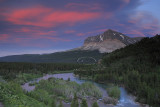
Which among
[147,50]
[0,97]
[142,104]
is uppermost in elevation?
[147,50]

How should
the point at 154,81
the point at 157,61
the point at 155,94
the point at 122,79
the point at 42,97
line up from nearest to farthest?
the point at 42,97
the point at 155,94
the point at 154,81
the point at 122,79
the point at 157,61

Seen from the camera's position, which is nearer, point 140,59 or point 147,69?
point 147,69

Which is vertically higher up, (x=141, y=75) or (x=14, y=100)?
(x=14, y=100)

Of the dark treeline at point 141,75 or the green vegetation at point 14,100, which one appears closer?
the green vegetation at point 14,100

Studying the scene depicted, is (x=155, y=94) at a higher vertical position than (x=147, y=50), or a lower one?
lower

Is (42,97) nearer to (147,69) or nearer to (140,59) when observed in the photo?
(147,69)

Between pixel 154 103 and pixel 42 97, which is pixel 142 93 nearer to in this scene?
pixel 154 103

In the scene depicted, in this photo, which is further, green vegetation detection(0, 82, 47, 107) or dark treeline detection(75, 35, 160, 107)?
dark treeline detection(75, 35, 160, 107)

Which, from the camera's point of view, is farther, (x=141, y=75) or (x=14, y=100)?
(x=141, y=75)

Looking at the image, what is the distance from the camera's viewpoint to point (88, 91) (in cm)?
6894

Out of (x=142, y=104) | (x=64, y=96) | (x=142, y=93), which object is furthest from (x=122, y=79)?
(x=64, y=96)

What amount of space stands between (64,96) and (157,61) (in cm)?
8468

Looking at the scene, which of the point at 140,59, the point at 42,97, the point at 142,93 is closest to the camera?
the point at 42,97

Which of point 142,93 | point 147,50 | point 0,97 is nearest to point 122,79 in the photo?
point 142,93
